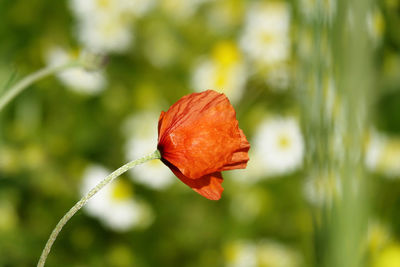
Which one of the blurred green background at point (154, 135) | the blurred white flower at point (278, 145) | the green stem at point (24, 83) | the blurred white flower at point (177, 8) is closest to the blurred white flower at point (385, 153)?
the blurred green background at point (154, 135)

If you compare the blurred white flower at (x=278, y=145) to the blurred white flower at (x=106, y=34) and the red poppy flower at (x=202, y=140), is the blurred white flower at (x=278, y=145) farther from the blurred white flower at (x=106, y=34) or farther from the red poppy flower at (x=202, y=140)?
the red poppy flower at (x=202, y=140)

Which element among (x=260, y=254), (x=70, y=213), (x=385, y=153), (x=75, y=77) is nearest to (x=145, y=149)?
(x=75, y=77)

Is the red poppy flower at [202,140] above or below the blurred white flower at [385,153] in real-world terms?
above

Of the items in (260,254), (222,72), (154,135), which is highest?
(222,72)

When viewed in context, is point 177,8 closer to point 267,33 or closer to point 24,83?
point 267,33

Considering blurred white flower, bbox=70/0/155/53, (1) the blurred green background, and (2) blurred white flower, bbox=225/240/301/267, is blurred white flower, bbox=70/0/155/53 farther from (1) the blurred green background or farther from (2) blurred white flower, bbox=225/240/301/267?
(2) blurred white flower, bbox=225/240/301/267

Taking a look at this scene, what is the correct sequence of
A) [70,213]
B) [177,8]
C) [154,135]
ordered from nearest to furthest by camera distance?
[70,213] → [154,135] → [177,8]

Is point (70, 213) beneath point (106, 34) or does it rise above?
beneath

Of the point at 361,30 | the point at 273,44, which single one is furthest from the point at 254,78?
the point at 361,30
